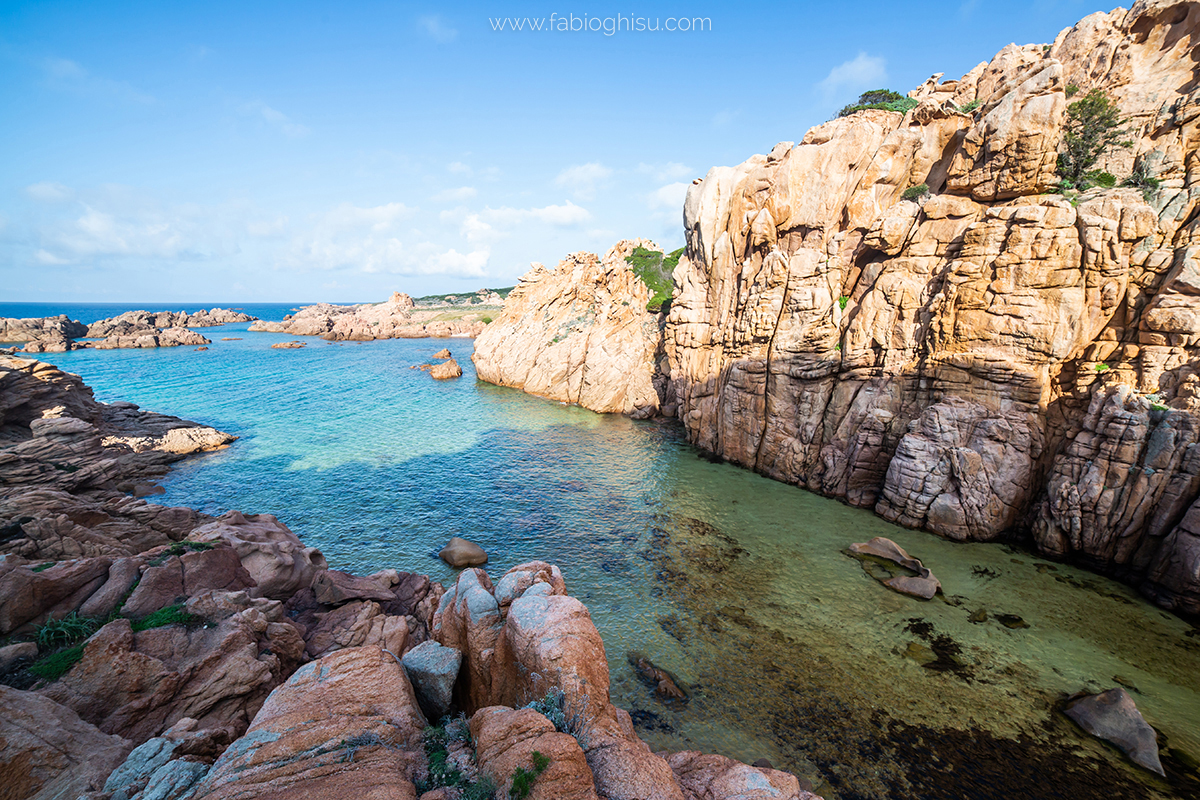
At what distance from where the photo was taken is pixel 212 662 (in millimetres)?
11016

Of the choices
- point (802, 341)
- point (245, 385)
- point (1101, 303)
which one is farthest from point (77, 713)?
point (245, 385)

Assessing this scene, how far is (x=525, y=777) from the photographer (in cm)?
702

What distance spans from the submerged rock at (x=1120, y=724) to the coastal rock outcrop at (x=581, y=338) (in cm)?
3702

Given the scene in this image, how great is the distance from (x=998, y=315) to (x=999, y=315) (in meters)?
0.04

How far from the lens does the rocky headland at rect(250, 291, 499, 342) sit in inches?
4616

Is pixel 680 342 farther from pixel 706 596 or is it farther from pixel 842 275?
pixel 706 596

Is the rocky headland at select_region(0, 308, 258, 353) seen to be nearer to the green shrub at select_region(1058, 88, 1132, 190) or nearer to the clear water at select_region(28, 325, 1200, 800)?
the clear water at select_region(28, 325, 1200, 800)

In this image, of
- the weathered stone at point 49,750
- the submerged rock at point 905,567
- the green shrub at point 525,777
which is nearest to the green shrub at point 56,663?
the weathered stone at point 49,750

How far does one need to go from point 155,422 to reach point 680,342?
49.4 meters

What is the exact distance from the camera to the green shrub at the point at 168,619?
37.1ft

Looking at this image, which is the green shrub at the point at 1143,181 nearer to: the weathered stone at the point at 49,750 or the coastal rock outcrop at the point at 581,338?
the coastal rock outcrop at the point at 581,338

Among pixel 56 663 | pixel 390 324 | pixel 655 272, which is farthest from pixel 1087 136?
pixel 390 324

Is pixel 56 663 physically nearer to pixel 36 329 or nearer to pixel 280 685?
pixel 280 685

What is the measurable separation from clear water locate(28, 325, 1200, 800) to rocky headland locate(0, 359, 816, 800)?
5961 mm
